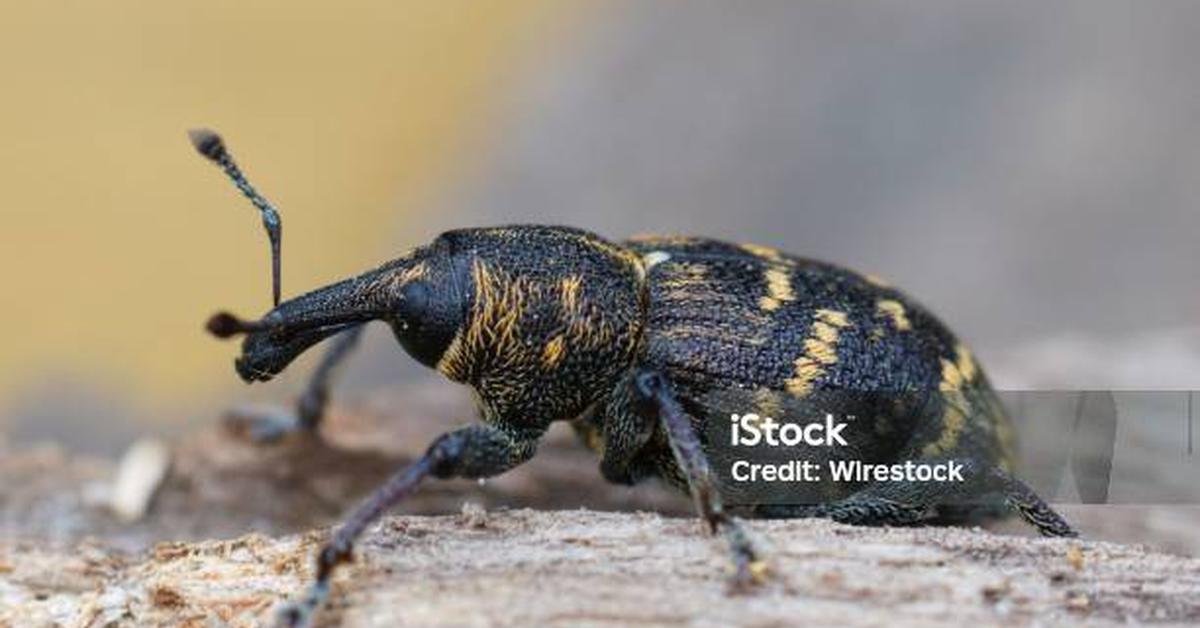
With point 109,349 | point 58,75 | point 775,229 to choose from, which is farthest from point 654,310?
point 58,75

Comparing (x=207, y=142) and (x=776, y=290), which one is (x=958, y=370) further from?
(x=207, y=142)

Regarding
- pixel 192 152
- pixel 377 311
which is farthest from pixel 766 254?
pixel 192 152

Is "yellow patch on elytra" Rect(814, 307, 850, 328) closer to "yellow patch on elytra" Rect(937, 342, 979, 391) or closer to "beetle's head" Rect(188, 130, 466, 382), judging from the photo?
"yellow patch on elytra" Rect(937, 342, 979, 391)

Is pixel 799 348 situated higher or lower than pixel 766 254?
lower

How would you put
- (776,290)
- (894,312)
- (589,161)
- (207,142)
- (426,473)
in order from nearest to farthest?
(426,473) → (207,142) → (776,290) → (894,312) → (589,161)

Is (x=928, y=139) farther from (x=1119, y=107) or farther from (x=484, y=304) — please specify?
(x=484, y=304)

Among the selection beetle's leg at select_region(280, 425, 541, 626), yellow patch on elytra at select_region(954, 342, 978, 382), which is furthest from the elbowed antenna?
yellow patch on elytra at select_region(954, 342, 978, 382)

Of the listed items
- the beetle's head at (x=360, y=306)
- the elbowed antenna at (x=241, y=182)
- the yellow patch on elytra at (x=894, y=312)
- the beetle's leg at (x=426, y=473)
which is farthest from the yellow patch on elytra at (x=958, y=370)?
the elbowed antenna at (x=241, y=182)
